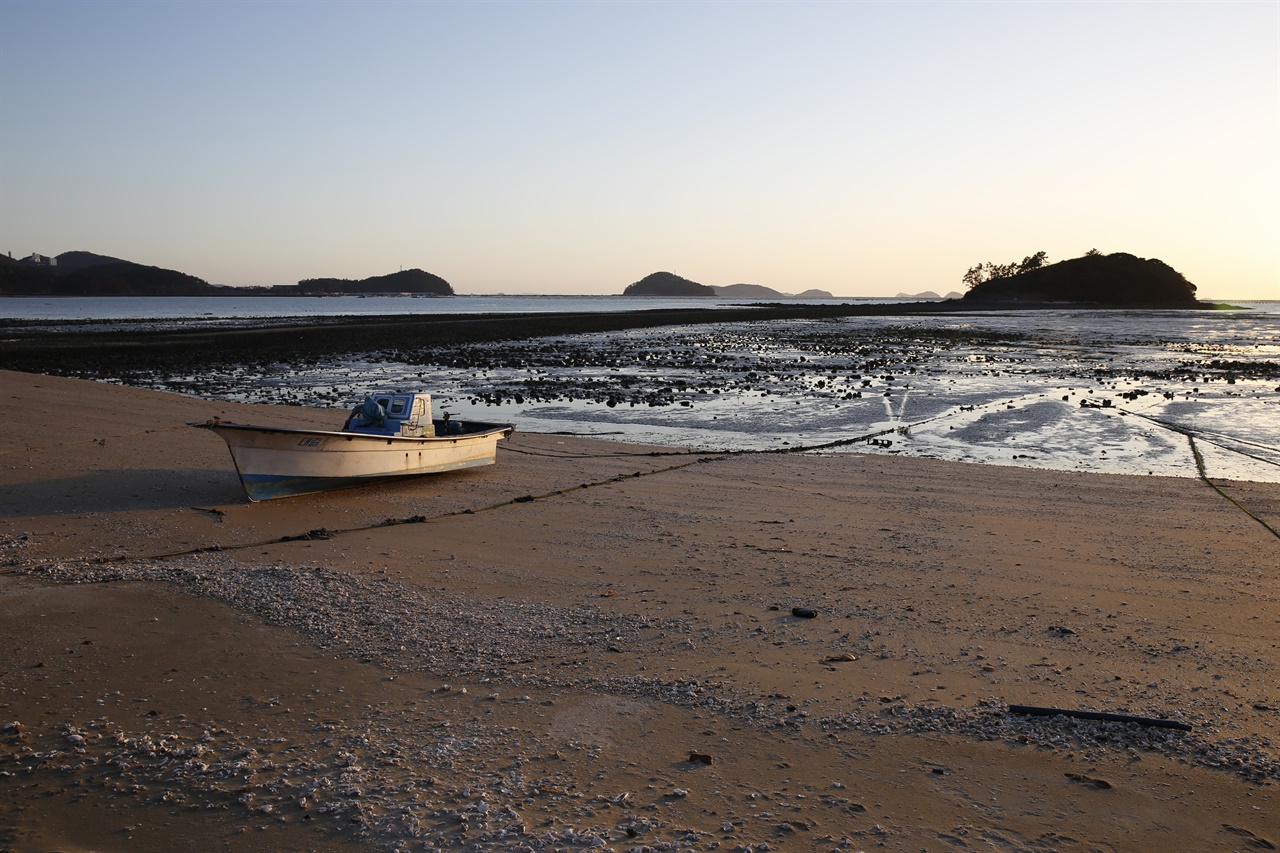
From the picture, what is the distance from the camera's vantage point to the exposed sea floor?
18.1 meters

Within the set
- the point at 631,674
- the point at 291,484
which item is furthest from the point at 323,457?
the point at 631,674

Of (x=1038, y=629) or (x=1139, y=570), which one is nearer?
(x=1038, y=629)

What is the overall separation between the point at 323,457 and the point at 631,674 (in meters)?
7.33

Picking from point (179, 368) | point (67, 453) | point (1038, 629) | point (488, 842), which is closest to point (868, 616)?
point (1038, 629)

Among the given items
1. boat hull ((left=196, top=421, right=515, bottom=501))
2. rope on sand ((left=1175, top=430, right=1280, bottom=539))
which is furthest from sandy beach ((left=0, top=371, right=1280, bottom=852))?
boat hull ((left=196, top=421, right=515, bottom=501))

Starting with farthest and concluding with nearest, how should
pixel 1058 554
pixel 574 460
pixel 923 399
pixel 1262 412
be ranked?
pixel 923 399
pixel 1262 412
pixel 574 460
pixel 1058 554

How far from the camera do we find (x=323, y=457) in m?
12.4

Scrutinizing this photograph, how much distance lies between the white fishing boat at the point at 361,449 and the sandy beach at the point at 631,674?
19.1 inches

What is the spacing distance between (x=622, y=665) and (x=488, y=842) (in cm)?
236

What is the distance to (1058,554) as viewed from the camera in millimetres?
9930

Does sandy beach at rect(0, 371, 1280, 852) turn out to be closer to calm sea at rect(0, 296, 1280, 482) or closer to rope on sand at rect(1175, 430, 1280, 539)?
rope on sand at rect(1175, 430, 1280, 539)

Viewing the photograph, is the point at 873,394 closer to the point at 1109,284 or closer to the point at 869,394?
the point at 869,394

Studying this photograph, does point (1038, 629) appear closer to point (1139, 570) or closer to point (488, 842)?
point (1139, 570)

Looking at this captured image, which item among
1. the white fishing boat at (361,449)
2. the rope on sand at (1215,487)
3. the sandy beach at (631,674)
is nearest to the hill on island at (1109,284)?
the rope on sand at (1215,487)
